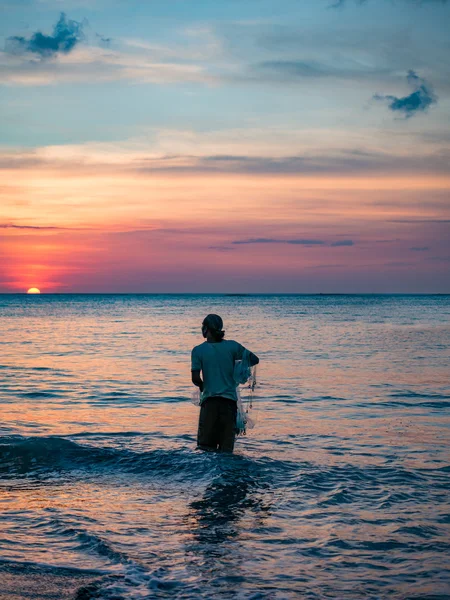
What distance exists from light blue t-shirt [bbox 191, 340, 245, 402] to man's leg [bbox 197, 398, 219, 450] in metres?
0.14

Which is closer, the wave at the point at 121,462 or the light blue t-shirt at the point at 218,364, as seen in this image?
the light blue t-shirt at the point at 218,364

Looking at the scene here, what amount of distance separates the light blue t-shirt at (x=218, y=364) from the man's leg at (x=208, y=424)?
5.7 inches

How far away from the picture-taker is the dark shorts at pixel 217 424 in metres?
8.70

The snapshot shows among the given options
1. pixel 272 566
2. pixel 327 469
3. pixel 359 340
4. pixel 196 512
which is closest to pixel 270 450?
pixel 327 469

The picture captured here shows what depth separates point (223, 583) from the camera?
5.59m

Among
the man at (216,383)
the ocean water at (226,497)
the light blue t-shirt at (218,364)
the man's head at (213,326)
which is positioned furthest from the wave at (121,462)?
the man's head at (213,326)

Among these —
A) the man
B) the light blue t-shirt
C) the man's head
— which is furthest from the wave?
the man's head

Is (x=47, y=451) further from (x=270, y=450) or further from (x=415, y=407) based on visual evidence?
(x=415, y=407)

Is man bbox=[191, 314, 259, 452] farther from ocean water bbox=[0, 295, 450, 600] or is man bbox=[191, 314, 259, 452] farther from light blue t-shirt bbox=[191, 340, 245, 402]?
ocean water bbox=[0, 295, 450, 600]

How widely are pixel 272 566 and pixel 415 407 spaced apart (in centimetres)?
1046

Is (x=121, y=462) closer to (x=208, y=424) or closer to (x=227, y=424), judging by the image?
(x=208, y=424)

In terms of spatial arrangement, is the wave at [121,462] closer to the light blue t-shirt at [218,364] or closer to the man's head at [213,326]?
the light blue t-shirt at [218,364]

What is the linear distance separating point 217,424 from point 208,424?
0.40ft

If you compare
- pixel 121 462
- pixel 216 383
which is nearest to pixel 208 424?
pixel 216 383
